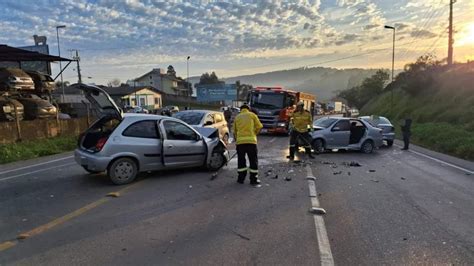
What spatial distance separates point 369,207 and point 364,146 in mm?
9202

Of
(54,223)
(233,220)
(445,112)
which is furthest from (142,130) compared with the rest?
(445,112)

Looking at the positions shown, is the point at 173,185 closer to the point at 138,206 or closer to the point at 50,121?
the point at 138,206

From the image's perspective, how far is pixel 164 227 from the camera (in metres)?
5.34

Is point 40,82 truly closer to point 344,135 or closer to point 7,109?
point 7,109

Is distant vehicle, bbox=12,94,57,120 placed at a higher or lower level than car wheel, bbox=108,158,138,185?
higher

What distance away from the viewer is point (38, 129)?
16578mm

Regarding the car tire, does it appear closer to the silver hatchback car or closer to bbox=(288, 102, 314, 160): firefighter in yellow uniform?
bbox=(288, 102, 314, 160): firefighter in yellow uniform

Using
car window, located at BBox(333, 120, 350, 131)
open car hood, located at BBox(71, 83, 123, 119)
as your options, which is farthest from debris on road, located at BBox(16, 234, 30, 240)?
car window, located at BBox(333, 120, 350, 131)

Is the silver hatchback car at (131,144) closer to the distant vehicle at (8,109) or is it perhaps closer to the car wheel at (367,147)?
the car wheel at (367,147)

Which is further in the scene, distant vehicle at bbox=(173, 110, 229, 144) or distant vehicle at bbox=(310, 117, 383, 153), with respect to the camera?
distant vehicle at bbox=(173, 110, 229, 144)

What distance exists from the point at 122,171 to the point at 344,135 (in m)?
9.42

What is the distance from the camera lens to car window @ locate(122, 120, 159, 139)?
324 inches

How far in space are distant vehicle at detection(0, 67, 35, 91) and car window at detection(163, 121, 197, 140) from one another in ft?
43.7

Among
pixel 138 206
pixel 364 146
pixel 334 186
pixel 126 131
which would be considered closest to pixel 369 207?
pixel 334 186
